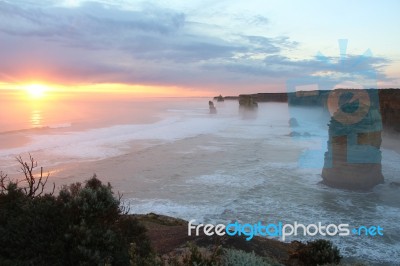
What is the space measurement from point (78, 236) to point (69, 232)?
0.28 meters

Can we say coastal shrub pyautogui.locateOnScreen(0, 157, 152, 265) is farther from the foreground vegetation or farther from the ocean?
the ocean

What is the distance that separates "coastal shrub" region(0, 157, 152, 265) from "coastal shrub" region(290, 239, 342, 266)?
401 centimetres

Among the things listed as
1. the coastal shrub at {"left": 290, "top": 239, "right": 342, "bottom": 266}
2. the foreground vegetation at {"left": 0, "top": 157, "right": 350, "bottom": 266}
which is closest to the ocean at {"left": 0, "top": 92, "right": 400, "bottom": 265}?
the coastal shrub at {"left": 290, "top": 239, "right": 342, "bottom": 266}

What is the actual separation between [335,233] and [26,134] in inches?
1748

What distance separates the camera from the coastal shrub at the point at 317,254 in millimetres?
8742

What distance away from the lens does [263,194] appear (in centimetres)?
2023

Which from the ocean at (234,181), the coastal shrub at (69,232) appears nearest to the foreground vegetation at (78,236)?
the coastal shrub at (69,232)

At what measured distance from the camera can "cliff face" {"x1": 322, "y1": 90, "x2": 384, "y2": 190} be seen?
22.2 meters

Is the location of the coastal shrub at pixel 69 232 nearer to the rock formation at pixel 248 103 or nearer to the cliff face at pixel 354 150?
the cliff face at pixel 354 150

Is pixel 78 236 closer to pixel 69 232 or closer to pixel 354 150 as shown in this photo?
pixel 69 232

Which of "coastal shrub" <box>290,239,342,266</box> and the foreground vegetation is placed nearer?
the foreground vegetation


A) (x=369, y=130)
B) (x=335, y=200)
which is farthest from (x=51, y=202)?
(x=369, y=130)

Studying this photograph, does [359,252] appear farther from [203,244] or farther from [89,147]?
[89,147]

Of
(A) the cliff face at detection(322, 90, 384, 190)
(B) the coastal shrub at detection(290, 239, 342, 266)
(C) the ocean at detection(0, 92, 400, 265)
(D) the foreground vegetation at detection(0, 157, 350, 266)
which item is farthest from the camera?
(A) the cliff face at detection(322, 90, 384, 190)
